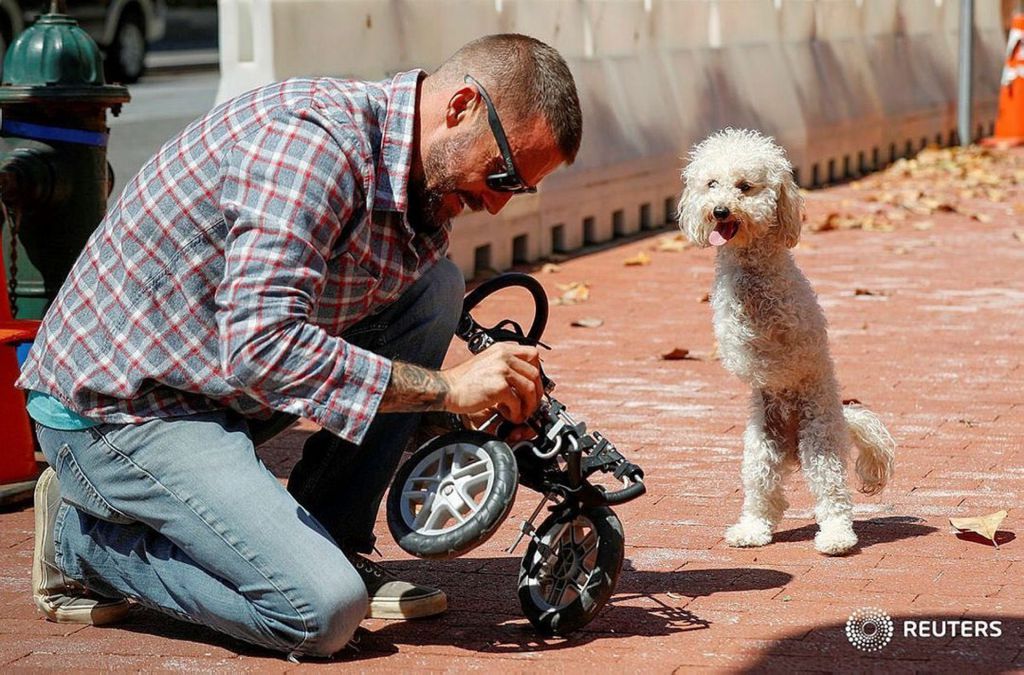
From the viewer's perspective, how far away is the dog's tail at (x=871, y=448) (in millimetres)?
4695

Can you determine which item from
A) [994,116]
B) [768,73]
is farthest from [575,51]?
[994,116]

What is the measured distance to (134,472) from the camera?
12.6ft

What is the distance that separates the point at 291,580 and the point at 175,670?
345 mm

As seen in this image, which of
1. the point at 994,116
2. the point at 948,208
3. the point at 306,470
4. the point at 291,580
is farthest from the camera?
the point at 994,116

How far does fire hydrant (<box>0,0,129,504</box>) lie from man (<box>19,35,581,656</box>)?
6.67ft

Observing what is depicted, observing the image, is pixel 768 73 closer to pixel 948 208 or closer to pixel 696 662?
pixel 948 208

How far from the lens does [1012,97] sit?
16734 mm

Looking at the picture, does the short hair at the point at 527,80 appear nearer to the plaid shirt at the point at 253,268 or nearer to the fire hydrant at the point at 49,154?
the plaid shirt at the point at 253,268

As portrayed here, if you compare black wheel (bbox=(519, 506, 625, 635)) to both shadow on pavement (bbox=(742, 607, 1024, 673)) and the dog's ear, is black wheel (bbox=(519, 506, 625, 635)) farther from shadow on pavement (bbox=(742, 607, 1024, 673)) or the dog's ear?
the dog's ear

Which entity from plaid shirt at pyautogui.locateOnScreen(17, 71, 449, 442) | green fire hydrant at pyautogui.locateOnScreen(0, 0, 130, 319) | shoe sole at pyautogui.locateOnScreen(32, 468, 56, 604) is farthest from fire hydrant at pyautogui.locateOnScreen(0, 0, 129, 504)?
plaid shirt at pyautogui.locateOnScreen(17, 71, 449, 442)

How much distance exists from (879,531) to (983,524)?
0.30 metres

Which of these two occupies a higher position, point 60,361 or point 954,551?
point 60,361

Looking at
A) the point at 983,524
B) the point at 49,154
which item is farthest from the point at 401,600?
the point at 49,154

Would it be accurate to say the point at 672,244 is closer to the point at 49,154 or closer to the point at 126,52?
the point at 49,154
